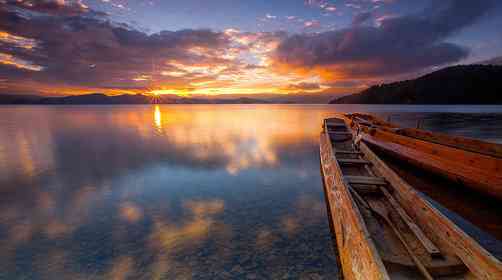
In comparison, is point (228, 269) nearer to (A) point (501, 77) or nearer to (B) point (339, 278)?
(B) point (339, 278)

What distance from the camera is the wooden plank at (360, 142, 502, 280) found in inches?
132

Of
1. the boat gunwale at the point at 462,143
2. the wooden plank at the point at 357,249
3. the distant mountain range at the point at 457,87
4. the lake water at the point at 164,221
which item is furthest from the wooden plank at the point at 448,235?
the distant mountain range at the point at 457,87

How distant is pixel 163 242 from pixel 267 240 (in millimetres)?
2935

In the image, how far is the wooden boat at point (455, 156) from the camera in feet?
25.0

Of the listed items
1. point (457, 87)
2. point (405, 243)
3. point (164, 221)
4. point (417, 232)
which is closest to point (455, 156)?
point (417, 232)

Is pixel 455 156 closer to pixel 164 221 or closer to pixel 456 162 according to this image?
pixel 456 162

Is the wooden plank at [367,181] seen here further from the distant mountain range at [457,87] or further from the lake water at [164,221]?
the distant mountain range at [457,87]

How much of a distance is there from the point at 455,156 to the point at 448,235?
668 cm

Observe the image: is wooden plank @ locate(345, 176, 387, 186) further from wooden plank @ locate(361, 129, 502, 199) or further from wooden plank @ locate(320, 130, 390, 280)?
wooden plank @ locate(361, 129, 502, 199)

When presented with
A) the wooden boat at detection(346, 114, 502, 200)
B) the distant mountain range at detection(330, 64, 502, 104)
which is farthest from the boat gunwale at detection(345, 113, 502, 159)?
the distant mountain range at detection(330, 64, 502, 104)

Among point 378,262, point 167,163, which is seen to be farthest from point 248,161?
point 378,262

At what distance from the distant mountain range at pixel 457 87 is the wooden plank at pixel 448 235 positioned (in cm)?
17570

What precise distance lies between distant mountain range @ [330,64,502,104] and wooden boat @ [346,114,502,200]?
6557 inches

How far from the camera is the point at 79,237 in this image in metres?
6.73
